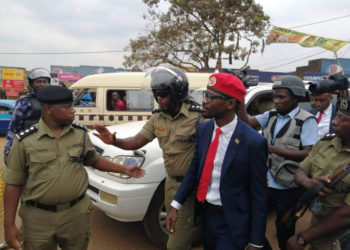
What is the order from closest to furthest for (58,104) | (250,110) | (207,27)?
(58,104), (250,110), (207,27)

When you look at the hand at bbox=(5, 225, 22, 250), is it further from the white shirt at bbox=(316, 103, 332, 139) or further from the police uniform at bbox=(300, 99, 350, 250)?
the white shirt at bbox=(316, 103, 332, 139)

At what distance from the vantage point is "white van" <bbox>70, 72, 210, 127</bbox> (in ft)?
23.9

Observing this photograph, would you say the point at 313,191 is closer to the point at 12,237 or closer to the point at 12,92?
the point at 12,237

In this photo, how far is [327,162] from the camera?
178cm

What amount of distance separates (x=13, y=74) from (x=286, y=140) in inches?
1156

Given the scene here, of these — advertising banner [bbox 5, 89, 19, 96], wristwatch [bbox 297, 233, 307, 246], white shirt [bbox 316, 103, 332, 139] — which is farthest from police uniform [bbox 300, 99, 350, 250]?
advertising banner [bbox 5, 89, 19, 96]

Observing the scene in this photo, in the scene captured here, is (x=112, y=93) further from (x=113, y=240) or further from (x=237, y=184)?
(x=237, y=184)

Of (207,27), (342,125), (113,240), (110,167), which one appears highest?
(207,27)

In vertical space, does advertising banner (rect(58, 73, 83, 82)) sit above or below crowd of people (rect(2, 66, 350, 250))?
above

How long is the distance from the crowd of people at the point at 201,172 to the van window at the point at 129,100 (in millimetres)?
5117

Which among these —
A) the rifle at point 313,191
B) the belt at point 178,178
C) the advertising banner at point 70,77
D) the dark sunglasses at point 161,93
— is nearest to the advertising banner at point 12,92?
the advertising banner at point 70,77

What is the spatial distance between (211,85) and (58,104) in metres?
1.05

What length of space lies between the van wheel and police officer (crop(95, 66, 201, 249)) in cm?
64

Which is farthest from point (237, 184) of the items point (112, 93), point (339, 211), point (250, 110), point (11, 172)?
point (112, 93)
